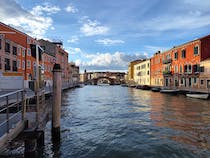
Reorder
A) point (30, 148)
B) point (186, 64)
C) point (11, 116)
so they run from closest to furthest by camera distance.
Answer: point (30, 148) < point (11, 116) < point (186, 64)

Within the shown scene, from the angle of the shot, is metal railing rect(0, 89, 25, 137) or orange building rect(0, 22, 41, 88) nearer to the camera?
metal railing rect(0, 89, 25, 137)

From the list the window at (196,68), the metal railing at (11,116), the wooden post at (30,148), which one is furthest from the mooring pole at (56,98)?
the window at (196,68)

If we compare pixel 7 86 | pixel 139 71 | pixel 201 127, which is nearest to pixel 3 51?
pixel 7 86

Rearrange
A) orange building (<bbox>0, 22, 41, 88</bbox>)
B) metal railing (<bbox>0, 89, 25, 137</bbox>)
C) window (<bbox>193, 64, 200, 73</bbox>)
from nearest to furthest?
metal railing (<bbox>0, 89, 25, 137</bbox>), orange building (<bbox>0, 22, 41, 88</bbox>), window (<bbox>193, 64, 200, 73</bbox>)

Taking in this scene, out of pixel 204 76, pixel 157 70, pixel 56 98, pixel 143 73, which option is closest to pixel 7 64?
pixel 56 98

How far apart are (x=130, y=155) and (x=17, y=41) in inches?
1413

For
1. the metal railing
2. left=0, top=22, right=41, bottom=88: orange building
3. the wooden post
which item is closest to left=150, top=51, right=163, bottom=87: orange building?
left=0, top=22, right=41, bottom=88: orange building

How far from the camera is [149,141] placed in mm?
9227

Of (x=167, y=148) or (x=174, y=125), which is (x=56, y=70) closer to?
(x=167, y=148)

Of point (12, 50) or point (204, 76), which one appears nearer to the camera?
point (204, 76)

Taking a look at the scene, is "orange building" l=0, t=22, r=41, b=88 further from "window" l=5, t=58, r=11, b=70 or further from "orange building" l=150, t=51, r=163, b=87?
"orange building" l=150, t=51, r=163, b=87

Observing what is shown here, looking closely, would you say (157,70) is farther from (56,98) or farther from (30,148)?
(30,148)

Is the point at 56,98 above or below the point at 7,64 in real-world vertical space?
below

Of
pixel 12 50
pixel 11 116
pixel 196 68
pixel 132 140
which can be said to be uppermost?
pixel 12 50
